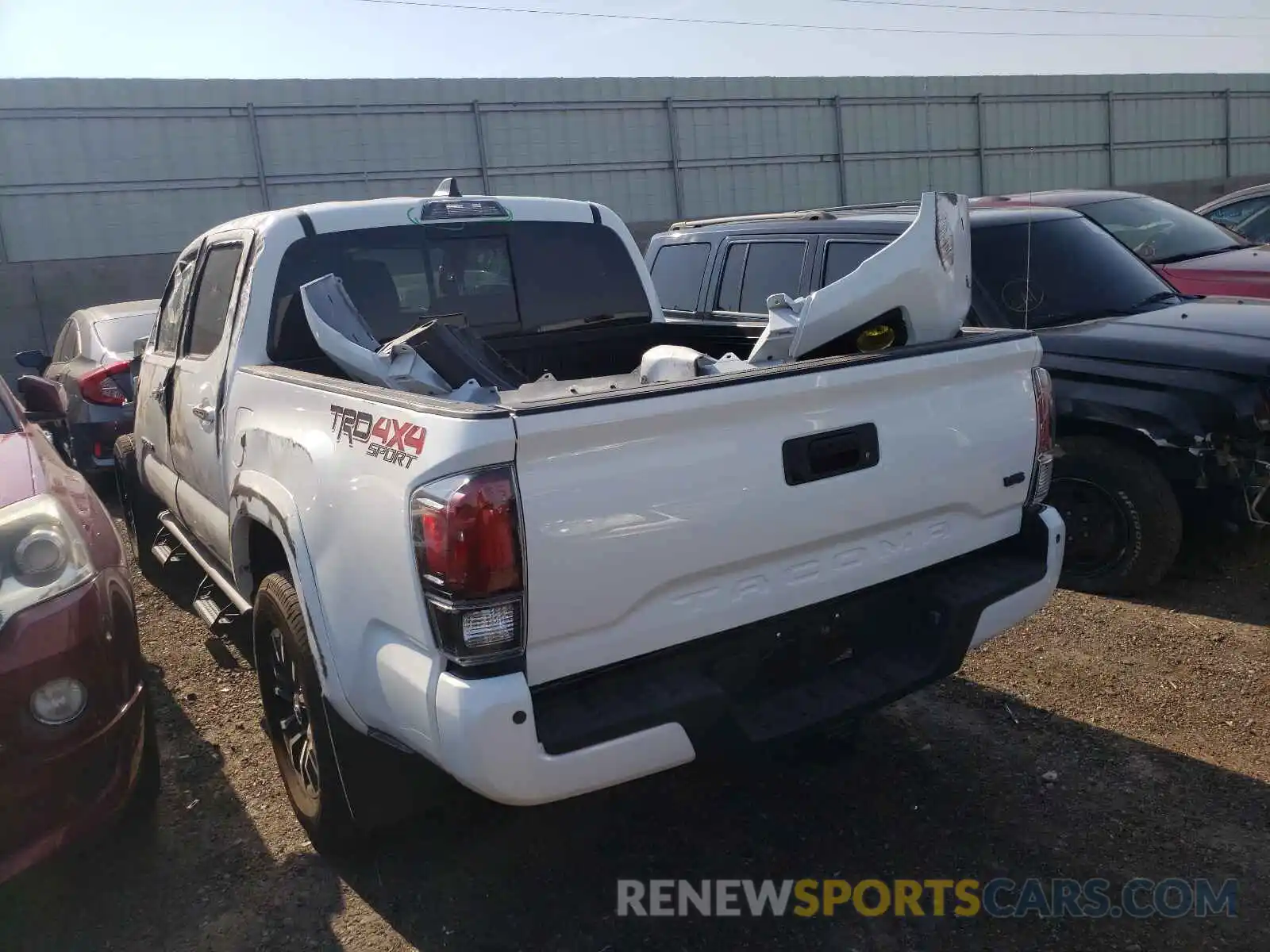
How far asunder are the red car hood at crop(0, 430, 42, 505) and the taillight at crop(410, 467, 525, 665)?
5.07 ft

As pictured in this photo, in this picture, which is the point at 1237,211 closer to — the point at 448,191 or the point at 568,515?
the point at 448,191

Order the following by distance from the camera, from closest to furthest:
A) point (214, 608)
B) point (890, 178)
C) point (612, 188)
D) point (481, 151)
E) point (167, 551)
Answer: point (214, 608) → point (167, 551) → point (481, 151) → point (612, 188) → point (890, 178)

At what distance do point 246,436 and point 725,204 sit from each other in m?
17.4

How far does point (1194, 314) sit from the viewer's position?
17.6 feet

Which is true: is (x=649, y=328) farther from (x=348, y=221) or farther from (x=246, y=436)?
(x=246, y=436)

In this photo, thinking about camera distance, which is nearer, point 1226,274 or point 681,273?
point 1226,274

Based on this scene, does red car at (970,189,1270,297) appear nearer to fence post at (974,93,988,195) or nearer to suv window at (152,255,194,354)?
suv window at (152,255,194,354)

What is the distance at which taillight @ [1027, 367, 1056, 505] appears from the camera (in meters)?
3.34

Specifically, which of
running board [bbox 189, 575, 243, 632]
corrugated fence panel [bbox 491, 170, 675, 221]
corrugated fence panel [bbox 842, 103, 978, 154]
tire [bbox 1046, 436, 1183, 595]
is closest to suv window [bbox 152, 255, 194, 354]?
running board [bbox 189, 575, 243, 632]

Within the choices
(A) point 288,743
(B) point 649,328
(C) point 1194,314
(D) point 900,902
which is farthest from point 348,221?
(C) point 1194,314

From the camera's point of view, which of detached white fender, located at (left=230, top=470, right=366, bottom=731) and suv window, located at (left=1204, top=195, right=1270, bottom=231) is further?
suv window, located at (left=1204, top=195, right=1270, bottom=231)

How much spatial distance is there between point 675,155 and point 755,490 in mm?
17619

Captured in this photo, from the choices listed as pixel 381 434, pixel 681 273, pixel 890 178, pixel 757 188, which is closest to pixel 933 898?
pixel 381 434

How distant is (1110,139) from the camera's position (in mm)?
23000
